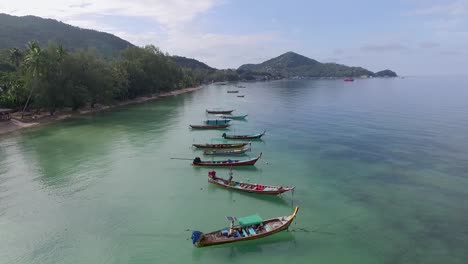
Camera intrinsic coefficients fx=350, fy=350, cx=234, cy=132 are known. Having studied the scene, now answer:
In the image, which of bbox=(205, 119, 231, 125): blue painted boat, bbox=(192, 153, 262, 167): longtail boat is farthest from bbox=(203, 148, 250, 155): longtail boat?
bbox=(205, 119, 231, 125): blue painted boat

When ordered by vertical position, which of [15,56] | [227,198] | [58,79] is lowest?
[227,198]

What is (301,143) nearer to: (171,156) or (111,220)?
(171,156)

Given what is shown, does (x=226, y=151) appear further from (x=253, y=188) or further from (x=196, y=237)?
(x=196, y=237)

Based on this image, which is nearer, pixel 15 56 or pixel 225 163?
pixel 225 163

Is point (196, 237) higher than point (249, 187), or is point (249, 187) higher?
point (249, 187)

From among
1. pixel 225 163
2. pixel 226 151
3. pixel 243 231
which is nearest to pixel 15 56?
pixel 226 151

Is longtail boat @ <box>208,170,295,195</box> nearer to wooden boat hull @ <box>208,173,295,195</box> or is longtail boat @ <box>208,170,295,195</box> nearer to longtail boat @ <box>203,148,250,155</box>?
wooden boat hull @ <box>208,173,295,195</box>

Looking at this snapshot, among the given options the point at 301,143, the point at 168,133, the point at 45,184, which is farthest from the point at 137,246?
the point at 168,133

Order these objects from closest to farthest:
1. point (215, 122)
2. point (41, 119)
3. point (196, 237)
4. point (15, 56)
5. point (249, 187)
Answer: point (196, 237) → point (249, 187) → point (215, 122) → point (41, 119) → point (15, 56)
